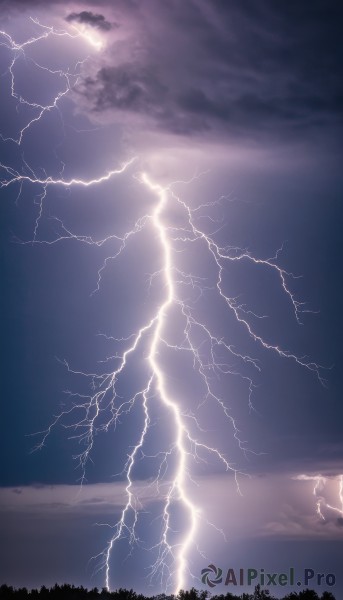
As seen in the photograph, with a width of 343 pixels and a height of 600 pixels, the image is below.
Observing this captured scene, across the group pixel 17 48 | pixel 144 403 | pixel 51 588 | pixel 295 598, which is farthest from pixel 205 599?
pixel 17 48

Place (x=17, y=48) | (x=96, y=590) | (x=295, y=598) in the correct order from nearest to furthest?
(x=17, y=48) < (x=295, y=598) < (x=96, y=590)

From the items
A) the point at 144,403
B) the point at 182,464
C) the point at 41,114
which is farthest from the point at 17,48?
the point at 182,464

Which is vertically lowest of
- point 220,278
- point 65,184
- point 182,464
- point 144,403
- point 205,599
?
point 205,599

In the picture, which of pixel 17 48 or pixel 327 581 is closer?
pixel 17 48

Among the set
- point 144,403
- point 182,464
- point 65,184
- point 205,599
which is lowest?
point 205,599

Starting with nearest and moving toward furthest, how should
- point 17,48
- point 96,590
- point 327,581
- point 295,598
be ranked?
point 17,48
point 327,581
point 295,598
point 96,590

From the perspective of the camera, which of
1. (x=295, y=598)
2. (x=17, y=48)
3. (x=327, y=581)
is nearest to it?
(x=17, y=48)

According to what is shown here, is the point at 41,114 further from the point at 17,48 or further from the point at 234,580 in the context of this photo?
the point at 234,580

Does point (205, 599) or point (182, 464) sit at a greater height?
point (182, 464)

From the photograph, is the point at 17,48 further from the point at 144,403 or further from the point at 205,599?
the point at 205,599
